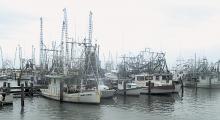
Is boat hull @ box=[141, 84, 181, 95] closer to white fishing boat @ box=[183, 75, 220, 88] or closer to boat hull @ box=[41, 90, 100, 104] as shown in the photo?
boat hull @ box=[41, 90, 100, 104]

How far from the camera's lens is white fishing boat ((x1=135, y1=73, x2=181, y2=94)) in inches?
2665

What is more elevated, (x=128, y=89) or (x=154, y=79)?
(x=154, y=79)

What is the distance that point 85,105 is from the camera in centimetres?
4844

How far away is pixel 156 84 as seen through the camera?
68.8 meters

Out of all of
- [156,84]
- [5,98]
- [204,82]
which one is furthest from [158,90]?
[204,82]

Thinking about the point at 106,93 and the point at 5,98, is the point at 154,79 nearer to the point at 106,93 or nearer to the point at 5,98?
the point at 106,93

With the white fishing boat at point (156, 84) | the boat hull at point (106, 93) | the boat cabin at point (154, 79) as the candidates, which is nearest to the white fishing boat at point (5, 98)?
the boat hull at point (106, 93)

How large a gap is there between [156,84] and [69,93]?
2170cm

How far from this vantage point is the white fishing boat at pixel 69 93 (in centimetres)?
4900

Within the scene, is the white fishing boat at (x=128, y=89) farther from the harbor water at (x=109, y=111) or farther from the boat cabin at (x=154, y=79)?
the harbor water at (x=109, y=111)

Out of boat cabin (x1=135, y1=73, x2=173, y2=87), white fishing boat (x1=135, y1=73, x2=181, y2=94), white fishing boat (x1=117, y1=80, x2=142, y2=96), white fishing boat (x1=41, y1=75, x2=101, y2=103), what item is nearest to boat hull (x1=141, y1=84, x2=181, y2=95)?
white fishing boat (x1=135, y1=73, x2=181, y2=94)

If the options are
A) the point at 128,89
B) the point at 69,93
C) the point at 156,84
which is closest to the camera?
the point at 69,93

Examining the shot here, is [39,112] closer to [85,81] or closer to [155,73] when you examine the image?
[85,81]

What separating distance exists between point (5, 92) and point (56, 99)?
7980 mm
